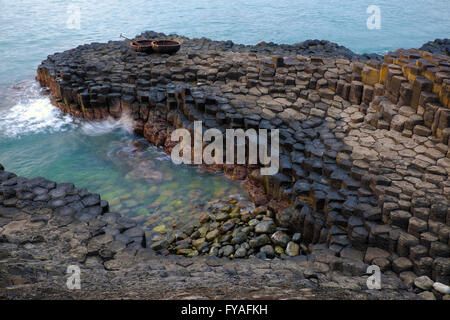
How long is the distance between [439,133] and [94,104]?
829 centimetres

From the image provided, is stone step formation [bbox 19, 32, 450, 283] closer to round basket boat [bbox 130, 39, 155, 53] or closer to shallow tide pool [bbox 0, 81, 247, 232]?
round basket boat [bbox 130, 39, 155, 53]

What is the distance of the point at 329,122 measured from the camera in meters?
7.73

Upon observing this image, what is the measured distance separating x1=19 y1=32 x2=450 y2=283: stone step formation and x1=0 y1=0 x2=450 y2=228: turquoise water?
0.79m

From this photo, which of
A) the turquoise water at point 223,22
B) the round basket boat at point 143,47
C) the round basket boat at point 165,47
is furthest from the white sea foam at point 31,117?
the turquoise water at point 223,22


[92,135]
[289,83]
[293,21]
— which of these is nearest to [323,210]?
[289,83]

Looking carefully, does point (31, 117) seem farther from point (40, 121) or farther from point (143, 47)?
point (143, 47)

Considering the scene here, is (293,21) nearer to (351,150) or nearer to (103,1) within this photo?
(103,1)

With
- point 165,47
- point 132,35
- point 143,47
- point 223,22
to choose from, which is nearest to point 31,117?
point 143,47

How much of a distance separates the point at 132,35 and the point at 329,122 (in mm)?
19855

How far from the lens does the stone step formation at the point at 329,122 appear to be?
17.4ft

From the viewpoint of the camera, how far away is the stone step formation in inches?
208

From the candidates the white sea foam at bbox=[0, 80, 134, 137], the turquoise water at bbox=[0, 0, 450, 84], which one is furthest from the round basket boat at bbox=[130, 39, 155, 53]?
the turquoise water at bbox=[0, 0, 450, 84]

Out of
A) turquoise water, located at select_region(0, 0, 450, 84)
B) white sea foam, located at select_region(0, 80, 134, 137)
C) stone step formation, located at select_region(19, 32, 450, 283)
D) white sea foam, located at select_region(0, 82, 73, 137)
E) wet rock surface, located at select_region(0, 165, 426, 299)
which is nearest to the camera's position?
wet rock surface, located at select_region(0, 165, 426, 299)

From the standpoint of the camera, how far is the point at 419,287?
450 cm
